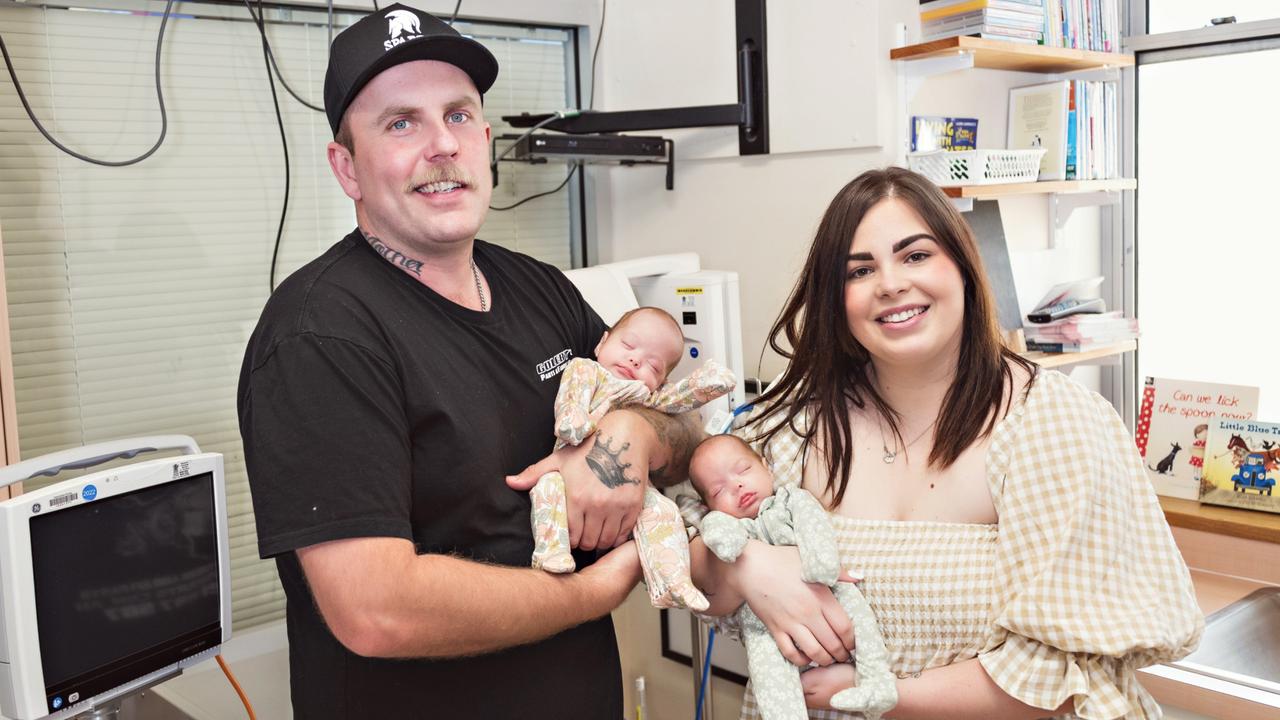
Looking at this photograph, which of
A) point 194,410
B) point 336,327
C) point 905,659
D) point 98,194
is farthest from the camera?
point 194,410

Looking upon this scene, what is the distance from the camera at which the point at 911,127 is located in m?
2.82

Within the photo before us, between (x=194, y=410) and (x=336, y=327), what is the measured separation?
1.44 m

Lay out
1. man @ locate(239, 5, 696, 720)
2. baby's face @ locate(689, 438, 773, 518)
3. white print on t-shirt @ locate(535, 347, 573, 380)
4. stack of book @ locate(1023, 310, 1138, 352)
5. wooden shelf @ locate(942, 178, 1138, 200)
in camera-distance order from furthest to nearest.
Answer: stack of book @ locate(1023, 310, 1138, 352)
wooden shelf @ locate(942, 178, 1138, 200)
baby's face @ locate(689, 438, 773, 518)
white print on t-shirt @ locate(535, 347, 573, 380)
man @ locate(239, 5, 696, 720)

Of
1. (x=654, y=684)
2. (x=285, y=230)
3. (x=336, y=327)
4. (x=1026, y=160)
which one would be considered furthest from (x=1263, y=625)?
(x=285, y=230)

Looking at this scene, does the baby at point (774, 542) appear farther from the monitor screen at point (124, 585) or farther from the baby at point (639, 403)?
the monitor screen at point (124, 585)

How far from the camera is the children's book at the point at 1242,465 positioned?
2680 millimetres

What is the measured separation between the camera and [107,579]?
155 cm

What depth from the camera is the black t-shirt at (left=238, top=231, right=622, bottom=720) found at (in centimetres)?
131

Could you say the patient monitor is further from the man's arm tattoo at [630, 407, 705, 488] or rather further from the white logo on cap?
the white logo on cap

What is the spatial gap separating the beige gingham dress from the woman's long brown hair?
0.22 feet

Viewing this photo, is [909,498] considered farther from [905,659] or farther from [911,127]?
[911,127]

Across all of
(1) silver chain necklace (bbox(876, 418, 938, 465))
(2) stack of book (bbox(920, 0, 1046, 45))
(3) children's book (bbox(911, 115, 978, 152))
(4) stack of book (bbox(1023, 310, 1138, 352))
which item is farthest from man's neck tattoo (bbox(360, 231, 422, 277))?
(4) stack of book (bbox(1023, 310, 1138, 352))

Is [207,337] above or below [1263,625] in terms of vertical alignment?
above

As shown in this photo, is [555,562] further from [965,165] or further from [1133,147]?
[1133,147]
